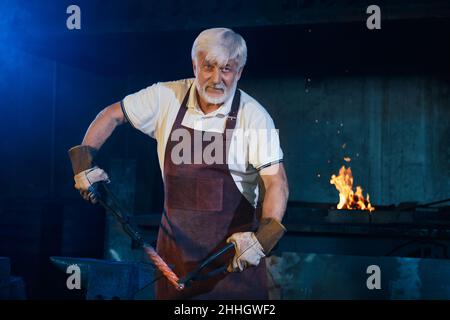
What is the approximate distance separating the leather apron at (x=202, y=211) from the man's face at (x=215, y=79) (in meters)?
0.12

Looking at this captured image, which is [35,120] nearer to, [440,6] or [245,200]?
[245,200]

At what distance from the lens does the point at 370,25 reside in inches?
196

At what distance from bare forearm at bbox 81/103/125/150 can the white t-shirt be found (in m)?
0.06

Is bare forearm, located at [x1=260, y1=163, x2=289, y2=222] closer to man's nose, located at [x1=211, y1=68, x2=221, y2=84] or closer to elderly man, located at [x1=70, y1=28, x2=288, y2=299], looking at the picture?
elderly man, located at [x1=70, y1=28, x2=288, y2=299]

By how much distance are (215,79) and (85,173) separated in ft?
3.33

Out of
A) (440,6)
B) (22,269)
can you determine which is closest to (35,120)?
(22,269)

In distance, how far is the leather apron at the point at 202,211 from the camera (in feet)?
12.0

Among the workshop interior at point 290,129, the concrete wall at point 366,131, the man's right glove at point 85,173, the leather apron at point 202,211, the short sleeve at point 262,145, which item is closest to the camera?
the man's right glove at point 85,173

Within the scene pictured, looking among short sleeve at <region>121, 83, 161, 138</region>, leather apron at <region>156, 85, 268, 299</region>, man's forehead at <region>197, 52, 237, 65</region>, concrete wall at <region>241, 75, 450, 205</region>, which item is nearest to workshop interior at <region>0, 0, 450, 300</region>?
concrete wall at <region>241, 75, 450, 205</region>

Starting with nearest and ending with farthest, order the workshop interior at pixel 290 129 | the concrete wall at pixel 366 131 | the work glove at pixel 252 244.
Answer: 1. the work glove at pixel 252 244
2. the workshop interior at pixel 290 129
3. the concrete wall at pixel 366 131

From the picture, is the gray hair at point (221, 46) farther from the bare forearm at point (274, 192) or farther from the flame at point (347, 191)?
the flame at point (347, 191)

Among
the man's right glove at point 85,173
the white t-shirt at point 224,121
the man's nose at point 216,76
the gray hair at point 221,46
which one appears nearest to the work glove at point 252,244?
the white t-shirt at point 224,121

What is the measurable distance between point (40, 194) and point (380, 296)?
432cm

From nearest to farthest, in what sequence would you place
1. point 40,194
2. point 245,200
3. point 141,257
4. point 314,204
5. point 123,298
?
1. point 123,298
2. point 245,200
3. point 141,257
4. point 314,204
5. point 40,194
